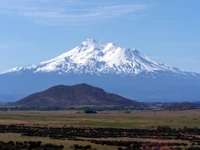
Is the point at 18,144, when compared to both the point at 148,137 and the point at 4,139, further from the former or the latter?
the point at 148,137

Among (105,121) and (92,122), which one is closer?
(92,122)

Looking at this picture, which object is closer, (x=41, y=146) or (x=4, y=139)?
(x=41, y=146)

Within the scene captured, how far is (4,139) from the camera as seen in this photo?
6197 centimetres

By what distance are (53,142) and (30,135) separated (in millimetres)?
9718

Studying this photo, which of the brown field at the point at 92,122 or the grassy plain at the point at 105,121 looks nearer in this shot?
the brown field at the point at 92,122

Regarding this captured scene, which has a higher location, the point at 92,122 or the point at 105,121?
the point at 105,121

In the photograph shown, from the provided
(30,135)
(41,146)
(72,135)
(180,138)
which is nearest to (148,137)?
(180,138)

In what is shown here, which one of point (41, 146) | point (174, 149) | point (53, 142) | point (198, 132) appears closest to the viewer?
point (174, 149)

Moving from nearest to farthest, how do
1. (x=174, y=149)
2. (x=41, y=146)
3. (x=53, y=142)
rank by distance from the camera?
(x=174, y=149)
(x=41, y=146)
(x=53, y=142)

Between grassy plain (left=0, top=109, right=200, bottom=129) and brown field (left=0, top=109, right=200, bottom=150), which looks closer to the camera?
brown field (left=0, top=109, right=200, bottom=150)

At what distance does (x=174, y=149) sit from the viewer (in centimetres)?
5069

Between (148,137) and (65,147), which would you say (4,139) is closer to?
(65,147)

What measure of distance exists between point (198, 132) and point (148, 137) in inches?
555

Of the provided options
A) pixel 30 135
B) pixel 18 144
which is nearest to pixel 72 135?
pixel 30 135
